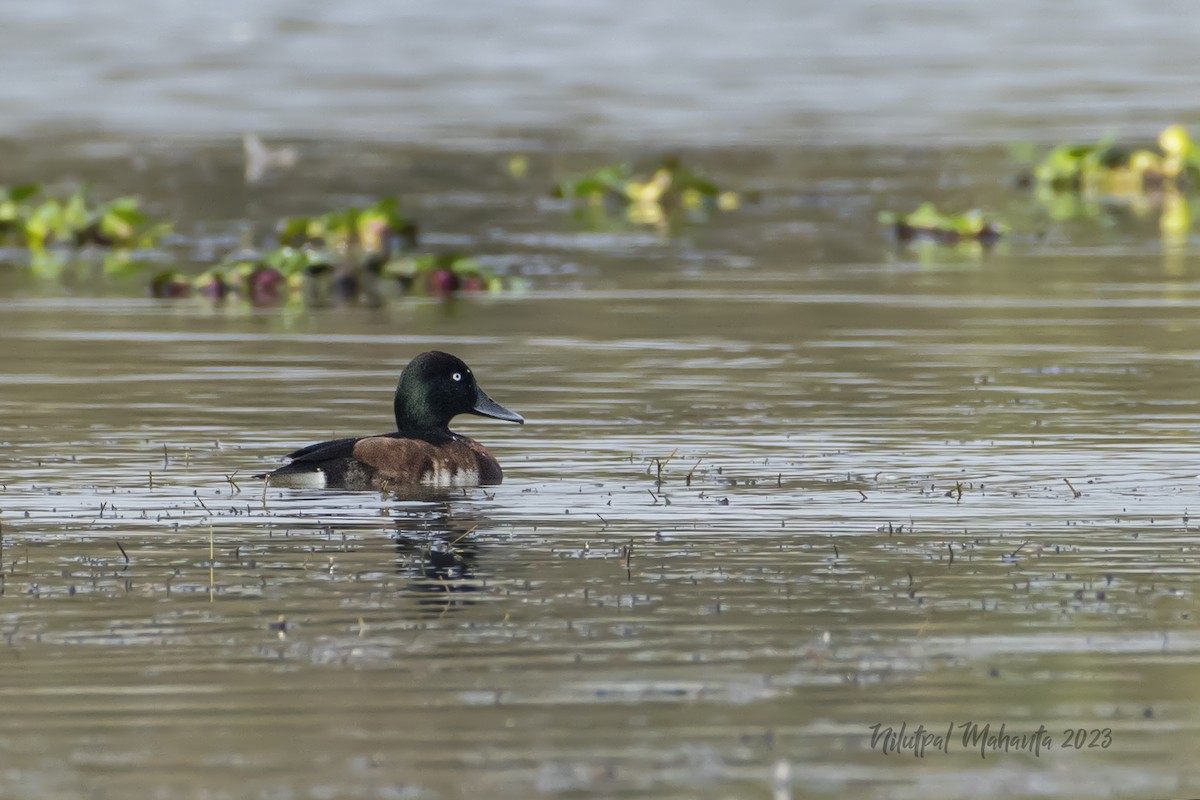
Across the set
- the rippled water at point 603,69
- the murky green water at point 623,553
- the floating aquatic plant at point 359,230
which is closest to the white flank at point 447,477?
the murky green water at point 623,553

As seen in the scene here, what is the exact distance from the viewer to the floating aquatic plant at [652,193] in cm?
2756

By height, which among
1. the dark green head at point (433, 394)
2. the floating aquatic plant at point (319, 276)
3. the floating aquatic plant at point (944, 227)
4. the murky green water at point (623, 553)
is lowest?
the murky green water at point (623, 553)

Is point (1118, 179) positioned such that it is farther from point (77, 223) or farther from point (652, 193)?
point (77, 223)

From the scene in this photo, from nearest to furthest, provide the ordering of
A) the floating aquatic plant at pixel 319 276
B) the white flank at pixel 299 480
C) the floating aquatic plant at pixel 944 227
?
the white flank at pixel 299 480 → the floating aquatic plant at pixel 319 276 → the floating aquatic plant at pixel 944 227

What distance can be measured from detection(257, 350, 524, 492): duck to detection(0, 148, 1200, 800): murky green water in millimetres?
157

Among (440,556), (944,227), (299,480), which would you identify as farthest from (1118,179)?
(440,556)

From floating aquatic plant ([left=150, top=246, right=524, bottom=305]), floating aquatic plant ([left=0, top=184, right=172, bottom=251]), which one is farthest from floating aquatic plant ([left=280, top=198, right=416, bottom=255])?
floating aquatic plant ([left=150, top=246, right=524, bottom=305])

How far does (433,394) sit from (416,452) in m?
0.56

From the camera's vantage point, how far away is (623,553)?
33.0 ft

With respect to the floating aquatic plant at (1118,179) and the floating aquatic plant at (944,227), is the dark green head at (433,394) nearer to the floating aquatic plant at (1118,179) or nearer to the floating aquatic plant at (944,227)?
the floating aquatic plant at (944,227)

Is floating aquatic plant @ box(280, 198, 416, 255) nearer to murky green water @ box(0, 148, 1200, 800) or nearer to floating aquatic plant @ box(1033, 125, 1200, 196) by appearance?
murky green water @ box(0, 148, 1200, 800)

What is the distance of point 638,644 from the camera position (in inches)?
330

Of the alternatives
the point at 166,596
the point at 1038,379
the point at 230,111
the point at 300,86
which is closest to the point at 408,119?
the point at 230,111

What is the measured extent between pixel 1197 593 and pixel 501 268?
543 inches
